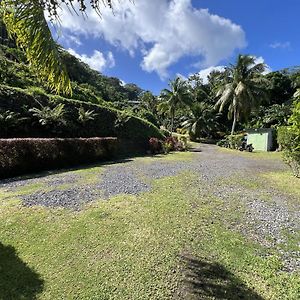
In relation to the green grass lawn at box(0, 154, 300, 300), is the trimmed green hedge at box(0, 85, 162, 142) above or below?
above

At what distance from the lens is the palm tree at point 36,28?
10.2 feet

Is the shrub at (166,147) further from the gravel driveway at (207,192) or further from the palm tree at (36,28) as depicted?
the palm tree at (36,28)

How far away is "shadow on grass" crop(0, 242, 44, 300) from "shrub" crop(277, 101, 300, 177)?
1023 cm

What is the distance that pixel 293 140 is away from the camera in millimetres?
11242

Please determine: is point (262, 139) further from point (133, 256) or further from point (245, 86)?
point (133, 256)

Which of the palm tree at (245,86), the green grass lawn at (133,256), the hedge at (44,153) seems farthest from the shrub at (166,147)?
the green grass lawn at (133,256)

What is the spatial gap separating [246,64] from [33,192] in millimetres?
28083

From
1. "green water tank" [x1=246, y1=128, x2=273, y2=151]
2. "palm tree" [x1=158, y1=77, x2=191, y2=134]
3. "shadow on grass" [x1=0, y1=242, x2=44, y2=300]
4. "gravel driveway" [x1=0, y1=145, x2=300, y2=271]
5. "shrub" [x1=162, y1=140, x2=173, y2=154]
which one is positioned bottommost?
"shadow on grass" [x1=0, y1=242, x2=44, y2=300]

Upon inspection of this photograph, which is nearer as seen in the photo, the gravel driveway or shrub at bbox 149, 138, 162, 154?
the gravel driveway

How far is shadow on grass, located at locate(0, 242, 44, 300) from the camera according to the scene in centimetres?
371

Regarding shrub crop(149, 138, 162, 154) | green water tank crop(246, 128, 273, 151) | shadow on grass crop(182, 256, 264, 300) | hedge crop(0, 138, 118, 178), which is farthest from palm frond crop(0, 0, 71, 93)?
green water tank crop(246, 128, 273, 151)

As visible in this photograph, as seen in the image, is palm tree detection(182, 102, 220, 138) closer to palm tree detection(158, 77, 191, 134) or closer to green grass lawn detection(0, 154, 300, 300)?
palm tree detection(158, 77, 191, 134)

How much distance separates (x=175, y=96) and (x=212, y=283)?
29.5 meters

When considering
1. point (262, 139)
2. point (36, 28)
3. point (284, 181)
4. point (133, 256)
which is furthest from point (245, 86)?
point (36, 28)
